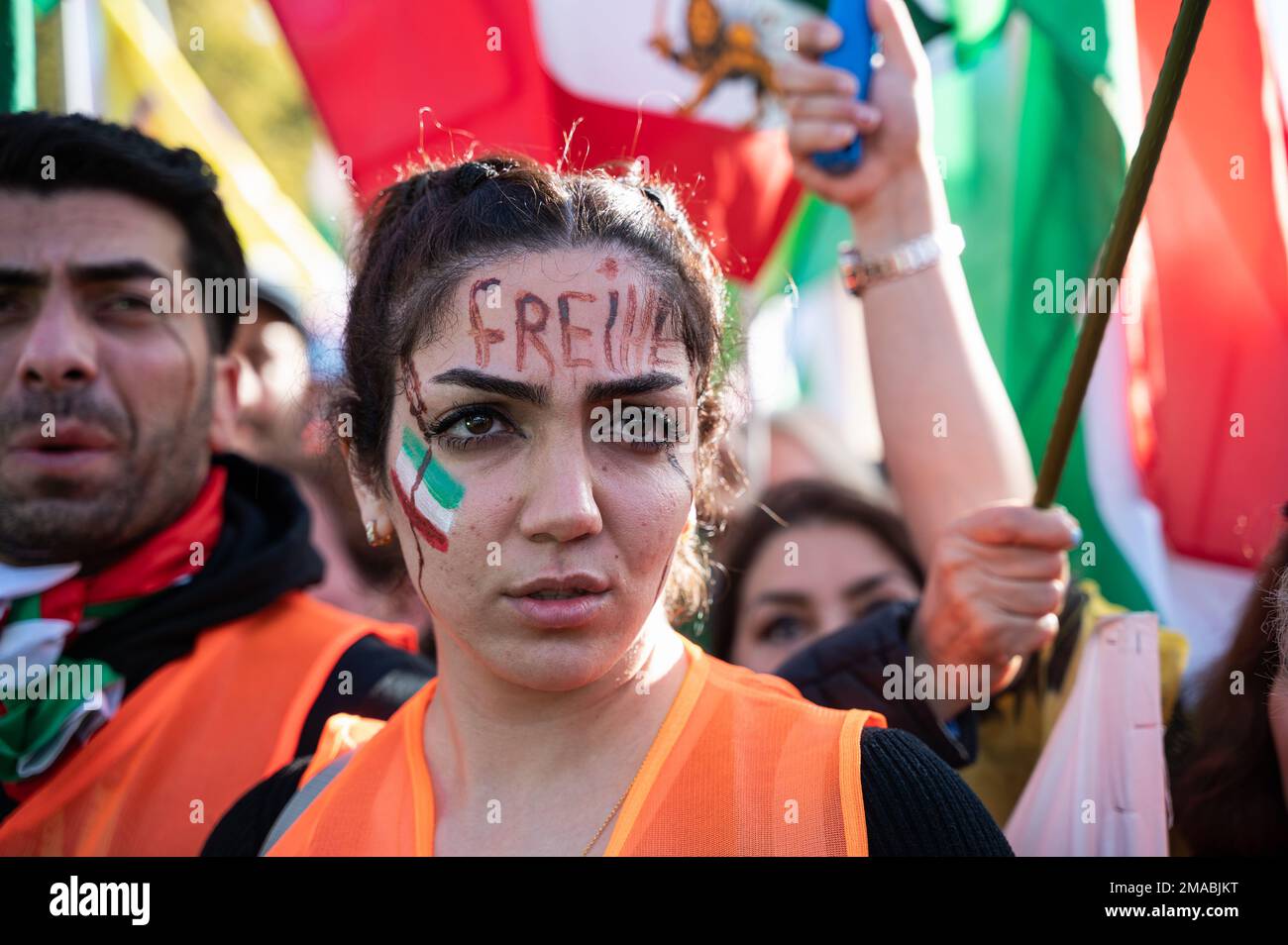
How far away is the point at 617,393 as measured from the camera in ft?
5.34

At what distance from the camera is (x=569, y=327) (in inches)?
64.3

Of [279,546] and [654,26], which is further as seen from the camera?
[654,26]

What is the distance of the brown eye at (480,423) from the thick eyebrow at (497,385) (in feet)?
0.13

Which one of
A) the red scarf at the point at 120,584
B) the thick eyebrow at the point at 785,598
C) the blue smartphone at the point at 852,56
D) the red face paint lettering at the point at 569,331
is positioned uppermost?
the blue smartphone at the point at 852,56

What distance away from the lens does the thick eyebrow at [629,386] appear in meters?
1.62

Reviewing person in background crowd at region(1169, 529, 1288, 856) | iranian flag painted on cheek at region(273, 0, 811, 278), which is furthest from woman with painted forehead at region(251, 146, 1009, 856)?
iranian flag painted on cheek at region(273, 0, 811, 278)

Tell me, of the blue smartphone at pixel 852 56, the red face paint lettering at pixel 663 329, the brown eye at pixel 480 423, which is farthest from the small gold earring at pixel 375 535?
the blue smartphone at pixel 852 56

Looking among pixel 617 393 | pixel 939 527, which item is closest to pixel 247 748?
pixel 617 393

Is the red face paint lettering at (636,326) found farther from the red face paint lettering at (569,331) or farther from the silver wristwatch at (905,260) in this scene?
the silver wristwatch at (905,260)

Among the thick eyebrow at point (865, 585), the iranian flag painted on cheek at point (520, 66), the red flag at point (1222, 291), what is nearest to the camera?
the red flag at point (1222, 291)

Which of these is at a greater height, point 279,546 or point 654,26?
point 654,26

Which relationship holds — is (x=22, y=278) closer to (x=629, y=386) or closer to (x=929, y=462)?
(x=629, y=386)
